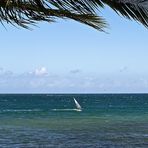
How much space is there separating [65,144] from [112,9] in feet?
122

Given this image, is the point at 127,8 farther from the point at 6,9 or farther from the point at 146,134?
the point at 146,134

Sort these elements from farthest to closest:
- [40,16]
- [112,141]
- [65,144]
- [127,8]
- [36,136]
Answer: [36,136] → [112,141] → [65,144] → [40,16] → [127,8]

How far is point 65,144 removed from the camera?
3912 centimetres

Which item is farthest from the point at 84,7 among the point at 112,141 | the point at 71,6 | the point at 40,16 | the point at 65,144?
the point at 112,141

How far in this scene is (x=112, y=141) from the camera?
41.7 meters

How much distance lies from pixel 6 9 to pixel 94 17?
0.45 meters

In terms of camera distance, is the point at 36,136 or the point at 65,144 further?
the point at 36,136

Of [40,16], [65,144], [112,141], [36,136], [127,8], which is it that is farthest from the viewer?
[36,136]

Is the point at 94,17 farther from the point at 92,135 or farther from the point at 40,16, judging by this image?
the point at 92,135

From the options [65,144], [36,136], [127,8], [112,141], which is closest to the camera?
[127,8]

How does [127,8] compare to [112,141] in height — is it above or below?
above

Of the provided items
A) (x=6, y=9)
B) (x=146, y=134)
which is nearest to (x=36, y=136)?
(x=146, y=134)

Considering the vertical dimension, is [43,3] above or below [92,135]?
above

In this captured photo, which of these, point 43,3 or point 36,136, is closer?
point 43,3
